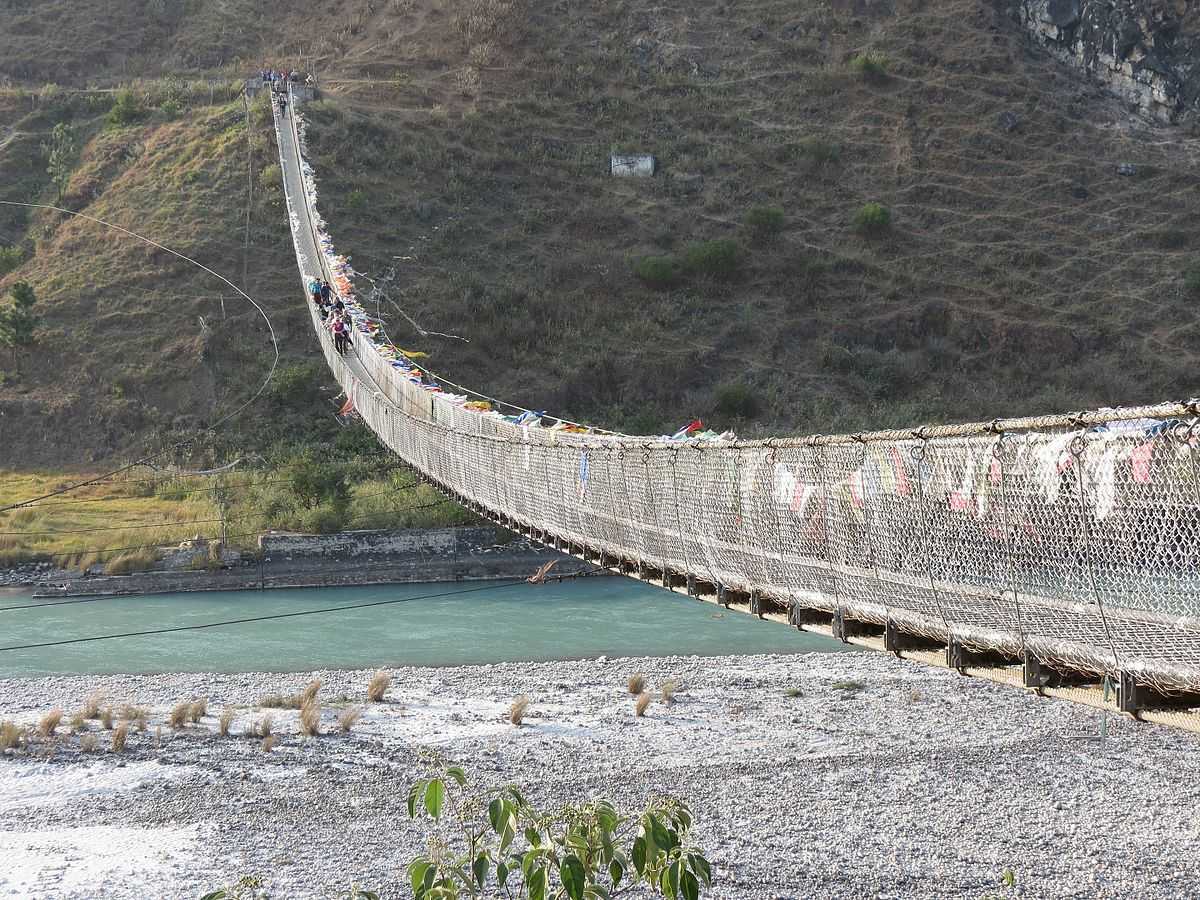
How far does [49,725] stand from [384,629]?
5918mm

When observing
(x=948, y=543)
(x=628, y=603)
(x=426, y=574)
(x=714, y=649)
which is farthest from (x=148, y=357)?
(x=948, y=543)

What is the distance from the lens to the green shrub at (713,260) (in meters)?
30.7

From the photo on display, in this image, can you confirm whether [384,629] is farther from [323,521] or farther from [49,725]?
[49,725]

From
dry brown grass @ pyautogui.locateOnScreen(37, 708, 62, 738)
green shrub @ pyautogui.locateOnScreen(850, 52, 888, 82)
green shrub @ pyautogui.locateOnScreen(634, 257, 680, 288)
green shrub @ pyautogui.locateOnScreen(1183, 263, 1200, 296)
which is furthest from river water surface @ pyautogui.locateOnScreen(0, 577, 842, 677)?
green shrub @ pyautogui.locateOnScreen(850, 52, 888, 82)

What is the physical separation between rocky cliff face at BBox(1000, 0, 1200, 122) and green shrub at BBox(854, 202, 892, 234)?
11483mm

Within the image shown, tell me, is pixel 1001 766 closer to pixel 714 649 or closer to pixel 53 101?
pixel 714 649

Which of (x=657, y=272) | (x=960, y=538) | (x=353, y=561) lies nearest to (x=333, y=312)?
(x=353, y=561)

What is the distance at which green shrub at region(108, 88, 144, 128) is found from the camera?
36.0 metres

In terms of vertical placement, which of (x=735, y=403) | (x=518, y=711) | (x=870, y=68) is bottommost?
(x=518, y=711)

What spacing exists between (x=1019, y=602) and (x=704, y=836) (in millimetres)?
5760

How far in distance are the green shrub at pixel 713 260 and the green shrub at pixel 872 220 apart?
155 inches

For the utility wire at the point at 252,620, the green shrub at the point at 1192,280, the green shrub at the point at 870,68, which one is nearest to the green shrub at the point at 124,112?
the green shrub at the point at 870,68

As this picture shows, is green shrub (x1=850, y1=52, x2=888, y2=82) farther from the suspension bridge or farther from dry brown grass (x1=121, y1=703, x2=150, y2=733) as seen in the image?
the suspension bridge

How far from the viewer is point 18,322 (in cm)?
2686
